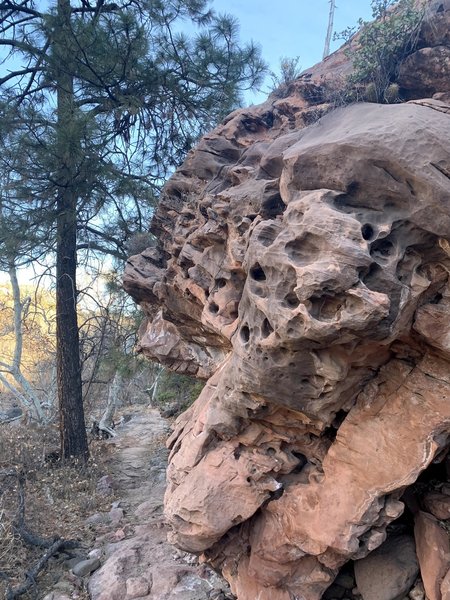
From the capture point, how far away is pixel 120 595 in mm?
4883

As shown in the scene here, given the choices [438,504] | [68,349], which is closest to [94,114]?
[68,349]

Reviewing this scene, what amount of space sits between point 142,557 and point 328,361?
3658 millimetres

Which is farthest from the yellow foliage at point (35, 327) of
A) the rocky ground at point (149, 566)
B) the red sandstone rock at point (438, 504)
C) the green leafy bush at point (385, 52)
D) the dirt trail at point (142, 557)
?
the red sandstone rock at point (438, 504)

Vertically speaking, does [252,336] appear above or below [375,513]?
above

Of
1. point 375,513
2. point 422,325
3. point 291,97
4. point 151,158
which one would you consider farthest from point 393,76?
point 151,158

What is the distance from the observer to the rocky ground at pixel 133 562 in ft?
16.1

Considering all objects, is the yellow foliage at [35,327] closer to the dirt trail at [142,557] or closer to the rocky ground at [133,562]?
the dirt trail at [142,557]

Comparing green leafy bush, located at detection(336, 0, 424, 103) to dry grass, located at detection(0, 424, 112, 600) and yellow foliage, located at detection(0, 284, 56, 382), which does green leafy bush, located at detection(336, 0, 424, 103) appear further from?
yellow foliage, located at detection(0, 284, 56, 382)

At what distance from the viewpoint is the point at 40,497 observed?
731 centimetres

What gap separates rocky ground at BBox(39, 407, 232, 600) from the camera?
16.1ft

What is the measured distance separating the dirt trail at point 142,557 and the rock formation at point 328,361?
27.0 inches

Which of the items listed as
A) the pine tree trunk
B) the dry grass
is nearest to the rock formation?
the dry grass

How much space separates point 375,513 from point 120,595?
112 inches

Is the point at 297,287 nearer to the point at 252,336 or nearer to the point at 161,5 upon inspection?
the point at 252,336
